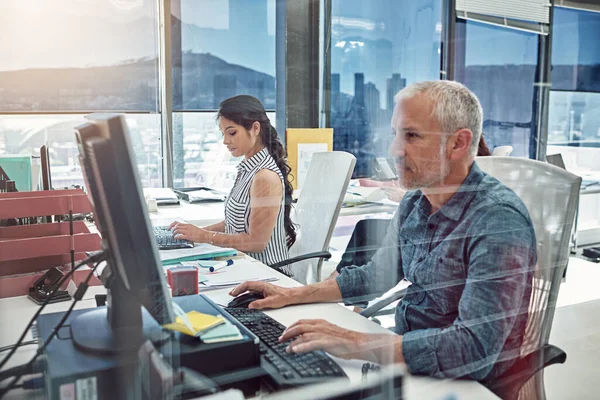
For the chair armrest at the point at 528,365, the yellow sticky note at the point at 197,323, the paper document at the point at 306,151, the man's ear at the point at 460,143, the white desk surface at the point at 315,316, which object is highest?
the man's ear at the point at 460,143

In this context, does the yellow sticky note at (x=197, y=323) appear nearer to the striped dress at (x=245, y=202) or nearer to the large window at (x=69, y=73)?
the large window at (x=69, y=73)

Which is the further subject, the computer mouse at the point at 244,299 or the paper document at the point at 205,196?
the paper document at the point at 205,196

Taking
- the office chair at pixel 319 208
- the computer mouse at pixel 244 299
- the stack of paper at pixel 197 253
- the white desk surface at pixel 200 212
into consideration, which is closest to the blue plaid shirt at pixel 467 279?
the computer mouse at pixel 244 299

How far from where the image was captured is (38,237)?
1.29 metres

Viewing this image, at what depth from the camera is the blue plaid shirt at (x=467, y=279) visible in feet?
3.48

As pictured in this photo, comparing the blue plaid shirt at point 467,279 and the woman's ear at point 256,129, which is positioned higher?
the woman's ear at point 256,129

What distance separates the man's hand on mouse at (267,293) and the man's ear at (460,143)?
1.62 feet

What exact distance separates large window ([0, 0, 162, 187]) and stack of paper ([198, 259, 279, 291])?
345mm

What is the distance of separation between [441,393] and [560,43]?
206cm

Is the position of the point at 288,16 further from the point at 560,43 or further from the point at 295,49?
the point at 560,43

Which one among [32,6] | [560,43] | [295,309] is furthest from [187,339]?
[560,43]

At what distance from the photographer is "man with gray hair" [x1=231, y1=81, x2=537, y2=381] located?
3.46 feet

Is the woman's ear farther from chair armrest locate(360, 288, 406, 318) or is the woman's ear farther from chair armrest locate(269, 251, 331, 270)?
chair armrest locate(360, 288, 406, 318)

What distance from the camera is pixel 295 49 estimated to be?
2197 millimetres
